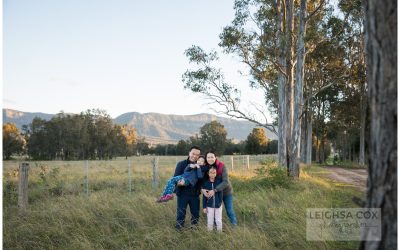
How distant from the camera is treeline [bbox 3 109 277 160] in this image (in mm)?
64125

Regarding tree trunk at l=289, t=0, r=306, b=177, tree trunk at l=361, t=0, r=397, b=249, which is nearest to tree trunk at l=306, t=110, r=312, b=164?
tree trunk at l=289, t=0, r=306, b=177

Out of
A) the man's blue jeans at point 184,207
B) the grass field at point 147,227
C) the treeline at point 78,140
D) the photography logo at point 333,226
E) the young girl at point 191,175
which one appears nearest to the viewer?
the photography logo at point 333,226

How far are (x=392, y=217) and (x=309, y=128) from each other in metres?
32.6

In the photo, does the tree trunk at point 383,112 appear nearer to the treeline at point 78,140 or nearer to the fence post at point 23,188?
the fence post at point 23,188

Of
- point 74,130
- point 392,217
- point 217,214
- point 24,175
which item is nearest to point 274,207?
point 217,214

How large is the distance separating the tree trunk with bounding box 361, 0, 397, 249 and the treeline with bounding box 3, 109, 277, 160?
200 feet

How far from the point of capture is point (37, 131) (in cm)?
6469

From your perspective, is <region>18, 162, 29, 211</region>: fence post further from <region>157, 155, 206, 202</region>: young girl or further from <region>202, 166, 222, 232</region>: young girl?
<region>202, 166, 222, 232</region>: young girl

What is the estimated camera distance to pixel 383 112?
10.3 ft

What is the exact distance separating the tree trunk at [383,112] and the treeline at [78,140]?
61.1m

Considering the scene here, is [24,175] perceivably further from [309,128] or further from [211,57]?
[309,128]

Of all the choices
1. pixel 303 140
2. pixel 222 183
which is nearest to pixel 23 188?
pixel 222 183

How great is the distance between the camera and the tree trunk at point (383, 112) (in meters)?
3.12

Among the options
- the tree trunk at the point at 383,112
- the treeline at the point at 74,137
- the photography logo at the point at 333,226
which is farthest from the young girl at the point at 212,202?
the treeline at the point at 74,137
